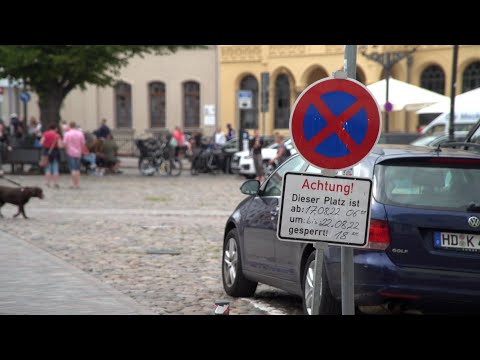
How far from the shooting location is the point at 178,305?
392 inches

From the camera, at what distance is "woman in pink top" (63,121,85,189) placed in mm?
27812

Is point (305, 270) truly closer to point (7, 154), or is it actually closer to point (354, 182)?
point (354, 182)

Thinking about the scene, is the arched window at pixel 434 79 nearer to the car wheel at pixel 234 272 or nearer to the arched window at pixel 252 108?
the arched window at pixel 252 108

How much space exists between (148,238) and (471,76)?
32234 millimetres

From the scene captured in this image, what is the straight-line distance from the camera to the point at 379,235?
8000mm

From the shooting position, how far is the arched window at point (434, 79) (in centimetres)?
4675

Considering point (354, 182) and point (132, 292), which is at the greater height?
point (354, 182)

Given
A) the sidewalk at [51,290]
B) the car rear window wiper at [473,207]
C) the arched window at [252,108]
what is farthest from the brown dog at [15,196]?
the arched window at [252,108]

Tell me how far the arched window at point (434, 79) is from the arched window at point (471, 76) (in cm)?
97

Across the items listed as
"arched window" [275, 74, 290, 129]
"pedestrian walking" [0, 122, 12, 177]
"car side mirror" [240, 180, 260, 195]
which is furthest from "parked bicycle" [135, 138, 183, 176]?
"car side mirror" [240, 180, 260, 195]

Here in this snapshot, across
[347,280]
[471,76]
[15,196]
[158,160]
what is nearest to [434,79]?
[471,76]

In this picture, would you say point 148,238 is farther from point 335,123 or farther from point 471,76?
point 471,76
